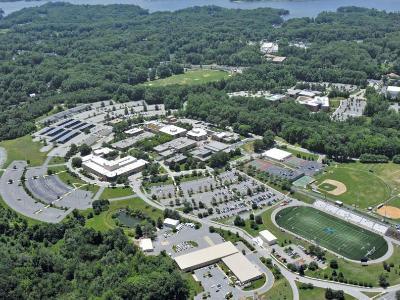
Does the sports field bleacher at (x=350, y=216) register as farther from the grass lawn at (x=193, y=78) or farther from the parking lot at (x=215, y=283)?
the grass lawn at (x=193, y=78)

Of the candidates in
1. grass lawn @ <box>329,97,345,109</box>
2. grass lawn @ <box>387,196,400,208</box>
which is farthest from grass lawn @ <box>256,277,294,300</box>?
grass lawn @ <box>329,97,345,109</box>

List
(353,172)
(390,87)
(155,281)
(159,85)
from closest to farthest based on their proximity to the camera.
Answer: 1. (155,281)
2. (353,172)
3. (390,87)
4. (159,85)

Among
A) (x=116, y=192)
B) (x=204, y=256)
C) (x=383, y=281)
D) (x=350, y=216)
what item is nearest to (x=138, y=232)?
(x=204, y=256)

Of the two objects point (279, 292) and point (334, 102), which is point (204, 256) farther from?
point (334, 102)

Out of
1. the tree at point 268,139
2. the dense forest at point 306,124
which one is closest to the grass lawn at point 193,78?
the dense forest at point 306,124

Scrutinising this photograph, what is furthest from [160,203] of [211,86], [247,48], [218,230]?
[247,48]

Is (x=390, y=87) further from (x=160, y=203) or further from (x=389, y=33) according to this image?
(x=160, y=203)
